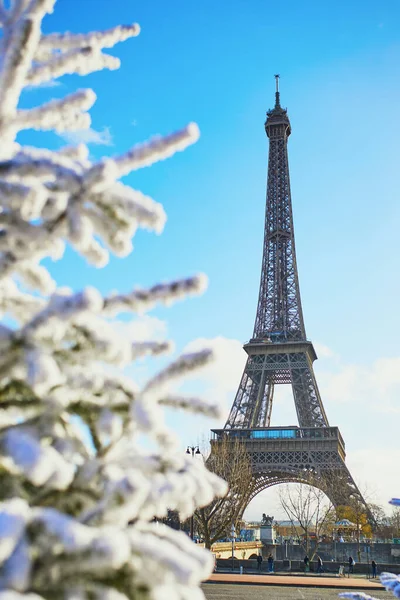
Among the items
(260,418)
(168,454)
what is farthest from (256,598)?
(260,418)

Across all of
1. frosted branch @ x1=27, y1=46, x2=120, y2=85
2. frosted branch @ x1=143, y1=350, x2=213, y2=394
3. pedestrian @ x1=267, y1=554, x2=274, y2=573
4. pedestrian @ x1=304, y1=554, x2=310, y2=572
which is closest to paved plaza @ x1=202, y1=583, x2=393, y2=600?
pedestrian @ x1=267, y1=554, x2=274, y2=573

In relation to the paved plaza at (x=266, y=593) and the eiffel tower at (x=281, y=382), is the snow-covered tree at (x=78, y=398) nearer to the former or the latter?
the paved plaza at (x=266, y=593)

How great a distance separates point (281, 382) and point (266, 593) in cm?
4035

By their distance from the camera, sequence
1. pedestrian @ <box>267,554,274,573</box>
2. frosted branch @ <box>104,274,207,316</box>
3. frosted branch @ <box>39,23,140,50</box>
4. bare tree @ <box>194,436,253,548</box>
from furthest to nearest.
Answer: pedestrian @ <box>267,554,274,573</box>, bare tree @ <box>194,436,253,548</box>, frosted branch @ <box>39,23,140,50</box>, frosted branch @ <box>104,274,207,316</box>

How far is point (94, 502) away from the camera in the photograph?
205 centimetres

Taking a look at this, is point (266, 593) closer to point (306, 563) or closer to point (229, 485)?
point (229, 485)

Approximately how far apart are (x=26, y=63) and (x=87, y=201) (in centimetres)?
51

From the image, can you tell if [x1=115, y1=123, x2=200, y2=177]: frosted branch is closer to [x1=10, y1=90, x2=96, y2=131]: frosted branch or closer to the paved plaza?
[x1=10, y1=90, x2=96, y2=131]: frosted branch

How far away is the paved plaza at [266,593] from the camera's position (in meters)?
19.8

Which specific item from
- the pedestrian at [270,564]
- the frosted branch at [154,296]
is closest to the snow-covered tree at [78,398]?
the frosted branch at [154,296]

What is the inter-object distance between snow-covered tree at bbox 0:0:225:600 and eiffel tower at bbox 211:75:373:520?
144ft

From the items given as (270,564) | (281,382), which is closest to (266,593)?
(270,564)

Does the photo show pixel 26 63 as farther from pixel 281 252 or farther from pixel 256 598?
pixel 281 252

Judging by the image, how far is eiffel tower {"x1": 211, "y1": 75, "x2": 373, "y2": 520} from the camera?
170 ft
